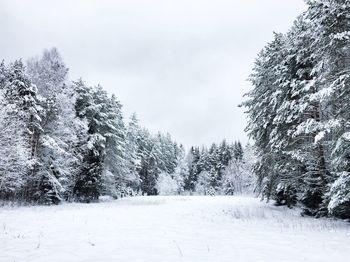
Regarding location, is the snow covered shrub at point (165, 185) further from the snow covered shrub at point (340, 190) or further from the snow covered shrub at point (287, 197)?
the snow covered shrub at point (340, 190)

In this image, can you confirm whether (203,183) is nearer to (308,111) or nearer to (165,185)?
(165,185)

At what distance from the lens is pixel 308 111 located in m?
18.7

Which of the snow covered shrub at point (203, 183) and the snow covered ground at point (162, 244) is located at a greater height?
the snow covered shrub at point (203, 183)

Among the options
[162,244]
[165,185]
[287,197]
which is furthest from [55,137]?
[165,185]

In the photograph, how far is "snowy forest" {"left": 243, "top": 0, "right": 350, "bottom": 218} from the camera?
13.6 meters

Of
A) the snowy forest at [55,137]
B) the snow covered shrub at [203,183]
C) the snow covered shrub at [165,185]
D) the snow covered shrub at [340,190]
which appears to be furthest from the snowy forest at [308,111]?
the snow covered shrub at [203,183]

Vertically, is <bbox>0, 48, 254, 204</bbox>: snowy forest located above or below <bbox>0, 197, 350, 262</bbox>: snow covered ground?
above

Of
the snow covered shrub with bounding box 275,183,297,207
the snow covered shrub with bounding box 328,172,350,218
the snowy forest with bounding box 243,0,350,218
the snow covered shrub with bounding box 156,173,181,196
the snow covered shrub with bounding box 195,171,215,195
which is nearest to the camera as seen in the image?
the snow covered shrub with bounding box 328,172,350,218

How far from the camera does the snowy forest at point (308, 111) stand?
13.6 metres

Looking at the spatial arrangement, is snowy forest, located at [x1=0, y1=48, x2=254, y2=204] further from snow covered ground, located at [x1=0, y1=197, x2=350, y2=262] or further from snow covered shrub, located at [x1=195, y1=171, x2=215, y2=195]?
snow covered shrub, located at [x1=195, y1=171, x2=215, y2=195]

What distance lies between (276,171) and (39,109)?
18.1 m

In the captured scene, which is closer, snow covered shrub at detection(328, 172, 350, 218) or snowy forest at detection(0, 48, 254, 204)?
snow covered shrub at detection(328, 172, 350, 218)

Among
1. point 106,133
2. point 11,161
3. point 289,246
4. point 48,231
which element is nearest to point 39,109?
point 11,161

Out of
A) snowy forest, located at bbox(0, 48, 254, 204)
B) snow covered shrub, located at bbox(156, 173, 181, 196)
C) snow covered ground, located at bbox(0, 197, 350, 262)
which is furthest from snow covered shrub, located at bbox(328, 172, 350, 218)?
snow covered shrub, located at bbox(156, 173, 181, 196)
